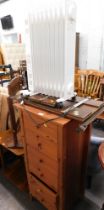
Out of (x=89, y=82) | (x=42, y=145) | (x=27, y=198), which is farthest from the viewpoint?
(x=89, y=82)

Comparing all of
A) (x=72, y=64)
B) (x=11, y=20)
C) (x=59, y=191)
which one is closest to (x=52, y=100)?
(x=72, y=64)

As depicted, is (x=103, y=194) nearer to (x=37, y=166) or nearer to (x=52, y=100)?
(x=37, y=166)

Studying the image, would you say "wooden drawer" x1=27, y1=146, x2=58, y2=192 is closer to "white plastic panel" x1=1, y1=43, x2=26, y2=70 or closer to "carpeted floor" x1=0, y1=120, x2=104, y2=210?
"carpeted floor" x1=0, y1=120, x2=104, y2=210

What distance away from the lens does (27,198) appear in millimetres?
1592

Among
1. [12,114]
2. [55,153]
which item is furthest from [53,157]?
[12,114]

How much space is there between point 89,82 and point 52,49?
6.13 ft

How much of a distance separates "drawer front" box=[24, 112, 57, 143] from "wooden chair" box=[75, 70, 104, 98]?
172cm

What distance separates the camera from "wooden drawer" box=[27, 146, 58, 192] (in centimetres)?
114

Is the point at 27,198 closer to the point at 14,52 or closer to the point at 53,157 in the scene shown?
the point at 53,157

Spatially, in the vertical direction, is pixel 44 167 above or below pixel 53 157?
below

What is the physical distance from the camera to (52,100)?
3.62ft

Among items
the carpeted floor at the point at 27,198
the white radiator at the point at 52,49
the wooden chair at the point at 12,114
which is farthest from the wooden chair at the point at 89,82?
the white radiator at the point at 52,49

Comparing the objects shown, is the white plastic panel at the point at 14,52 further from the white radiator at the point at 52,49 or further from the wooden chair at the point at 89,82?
the white radiator at the point at 52,49

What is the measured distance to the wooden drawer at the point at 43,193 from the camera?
125cm
